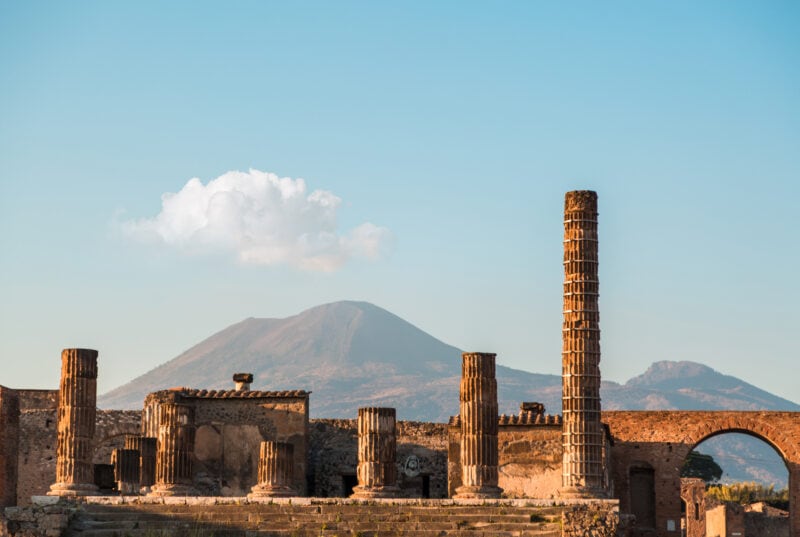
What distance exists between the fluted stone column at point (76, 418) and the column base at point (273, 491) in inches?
144

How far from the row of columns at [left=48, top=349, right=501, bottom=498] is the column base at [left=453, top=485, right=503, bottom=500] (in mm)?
22

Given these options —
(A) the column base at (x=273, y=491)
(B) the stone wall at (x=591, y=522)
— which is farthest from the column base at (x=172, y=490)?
(B) the stone wall at (x=591, y=522)

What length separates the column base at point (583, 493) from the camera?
34531 mm

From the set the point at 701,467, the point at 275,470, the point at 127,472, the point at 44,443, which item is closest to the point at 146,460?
the point at 127,472

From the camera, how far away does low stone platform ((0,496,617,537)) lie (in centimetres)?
3328

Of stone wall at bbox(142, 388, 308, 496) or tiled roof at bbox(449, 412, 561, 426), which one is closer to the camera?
tiled roof at bbox(449, 412, 561, 426)

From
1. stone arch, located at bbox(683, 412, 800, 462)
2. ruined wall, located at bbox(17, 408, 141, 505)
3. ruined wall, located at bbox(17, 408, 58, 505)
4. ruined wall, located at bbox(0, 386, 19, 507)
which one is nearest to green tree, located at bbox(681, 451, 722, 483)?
stone arch, located at bbox(683, 412, 800, 462)

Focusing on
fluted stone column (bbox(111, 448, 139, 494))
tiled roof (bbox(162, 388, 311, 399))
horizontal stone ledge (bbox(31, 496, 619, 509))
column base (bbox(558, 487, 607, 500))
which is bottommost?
horizontal stone ledge (bbox(31, 496, 619, 509))

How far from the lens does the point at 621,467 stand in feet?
152

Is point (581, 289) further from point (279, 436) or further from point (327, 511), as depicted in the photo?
point (279, 436)

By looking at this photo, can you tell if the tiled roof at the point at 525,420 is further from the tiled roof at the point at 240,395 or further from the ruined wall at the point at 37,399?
the ruined wall at the point at 37,399

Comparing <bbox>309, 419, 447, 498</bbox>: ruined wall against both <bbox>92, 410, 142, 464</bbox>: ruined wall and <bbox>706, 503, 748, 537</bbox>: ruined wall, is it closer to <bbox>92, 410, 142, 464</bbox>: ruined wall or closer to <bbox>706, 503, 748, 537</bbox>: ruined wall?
<bbox>92, 410, 142, 464</bbox>: ruined wall

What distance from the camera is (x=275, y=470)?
37656 millimetres

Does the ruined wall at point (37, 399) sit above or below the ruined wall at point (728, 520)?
above
